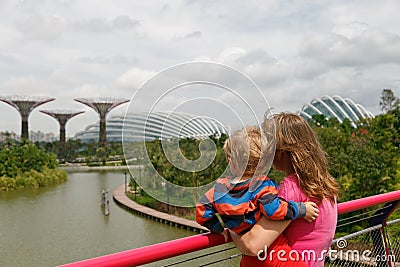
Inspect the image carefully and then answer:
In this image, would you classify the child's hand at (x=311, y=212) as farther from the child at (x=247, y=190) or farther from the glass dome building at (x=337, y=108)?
the glass dome building at (x=337, y=108)

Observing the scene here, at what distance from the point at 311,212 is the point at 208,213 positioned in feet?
1.05

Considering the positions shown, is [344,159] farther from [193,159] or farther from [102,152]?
[102,152]

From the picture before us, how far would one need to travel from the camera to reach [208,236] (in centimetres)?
163

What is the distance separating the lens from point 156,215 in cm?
1731

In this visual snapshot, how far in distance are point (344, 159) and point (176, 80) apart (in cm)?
1277

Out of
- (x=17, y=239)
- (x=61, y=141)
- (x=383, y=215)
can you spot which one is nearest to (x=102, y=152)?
(x=61, y=141)

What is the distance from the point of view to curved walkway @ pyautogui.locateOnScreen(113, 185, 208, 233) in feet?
49.3

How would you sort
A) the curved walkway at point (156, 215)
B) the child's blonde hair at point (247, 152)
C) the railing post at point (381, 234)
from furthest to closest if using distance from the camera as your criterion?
1. the curved walkway at point (156, 215)
2. the railing post at point (381, 234)
3. the child's blonde hair at point (247, 152)

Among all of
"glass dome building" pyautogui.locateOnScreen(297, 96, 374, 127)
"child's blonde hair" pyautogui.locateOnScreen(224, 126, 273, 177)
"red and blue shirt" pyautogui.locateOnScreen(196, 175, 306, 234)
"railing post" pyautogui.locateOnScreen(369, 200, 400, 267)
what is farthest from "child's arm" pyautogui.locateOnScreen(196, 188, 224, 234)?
"glass dome building" pyautogui.locateOnScreen(297, 96, 374, 127)

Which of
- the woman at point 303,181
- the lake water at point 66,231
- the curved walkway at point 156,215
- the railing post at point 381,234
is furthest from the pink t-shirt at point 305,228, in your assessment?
the lake water at point 66,231

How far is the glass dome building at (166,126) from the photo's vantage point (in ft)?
4.73

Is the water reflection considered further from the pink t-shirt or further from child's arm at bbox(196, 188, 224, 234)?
the pink t-shirt

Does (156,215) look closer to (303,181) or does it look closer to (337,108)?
(303,181)

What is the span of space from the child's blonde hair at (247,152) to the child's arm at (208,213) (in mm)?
125
